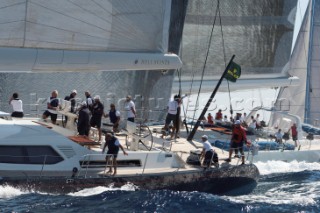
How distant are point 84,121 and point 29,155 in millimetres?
1672

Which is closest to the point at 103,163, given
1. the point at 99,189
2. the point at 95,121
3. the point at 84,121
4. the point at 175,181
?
the point at 99,189

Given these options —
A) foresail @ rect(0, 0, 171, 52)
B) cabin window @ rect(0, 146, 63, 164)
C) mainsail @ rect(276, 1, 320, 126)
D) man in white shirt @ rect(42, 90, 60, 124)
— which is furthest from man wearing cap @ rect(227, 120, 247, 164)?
mainsail @ rect(276, 1, 320, 126)

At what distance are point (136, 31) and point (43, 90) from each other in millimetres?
3906

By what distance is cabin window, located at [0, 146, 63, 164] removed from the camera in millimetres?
14188

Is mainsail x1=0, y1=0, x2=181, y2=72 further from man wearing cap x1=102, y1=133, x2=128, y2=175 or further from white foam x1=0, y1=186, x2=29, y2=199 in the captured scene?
white foam x1=0, y1=186, x2=29, y2=199

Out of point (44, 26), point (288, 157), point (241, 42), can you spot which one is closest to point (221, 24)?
point (241, 42)

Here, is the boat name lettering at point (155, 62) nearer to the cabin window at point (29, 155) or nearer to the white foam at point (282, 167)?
the cabin window at point (29, 155)

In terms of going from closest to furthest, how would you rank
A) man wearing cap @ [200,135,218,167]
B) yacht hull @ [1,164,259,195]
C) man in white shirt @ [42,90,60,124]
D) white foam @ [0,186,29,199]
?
white foam @ [0,186,29,199] → yacht hull @ [1,164,259,195] → man wearing cap @ [200,135,218,167] → man in white shirt @ [42,90,60,124]

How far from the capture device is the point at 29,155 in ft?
47.1

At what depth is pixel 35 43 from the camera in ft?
46.0

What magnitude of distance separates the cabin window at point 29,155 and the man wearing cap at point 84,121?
4.14ft

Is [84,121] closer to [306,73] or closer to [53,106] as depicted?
[53,106]

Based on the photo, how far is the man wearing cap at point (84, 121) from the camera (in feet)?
51.2

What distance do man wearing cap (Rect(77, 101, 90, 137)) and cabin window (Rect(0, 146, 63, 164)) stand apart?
1.26m
